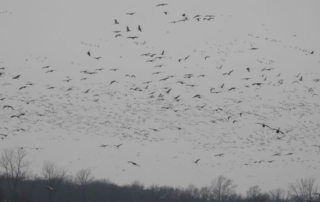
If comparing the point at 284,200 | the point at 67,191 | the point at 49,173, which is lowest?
the point at 284,200

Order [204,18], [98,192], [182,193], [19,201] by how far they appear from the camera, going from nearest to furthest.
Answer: [204,18]
[19,201]
[98,192]
[182,193]

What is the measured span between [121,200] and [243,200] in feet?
114

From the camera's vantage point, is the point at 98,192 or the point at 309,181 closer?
the point at 309,181

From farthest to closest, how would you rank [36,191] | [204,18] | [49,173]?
[36,191]
[49,173]
[204,18]

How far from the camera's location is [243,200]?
10250 cm

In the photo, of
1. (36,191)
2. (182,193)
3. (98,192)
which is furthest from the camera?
(182,193)

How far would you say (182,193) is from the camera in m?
102

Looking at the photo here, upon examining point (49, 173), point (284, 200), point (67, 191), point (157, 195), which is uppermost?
point (49, 173)

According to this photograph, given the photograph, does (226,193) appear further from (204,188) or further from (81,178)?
(81,178)

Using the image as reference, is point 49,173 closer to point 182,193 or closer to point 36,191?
point 36,191

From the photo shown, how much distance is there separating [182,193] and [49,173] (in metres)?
39.5

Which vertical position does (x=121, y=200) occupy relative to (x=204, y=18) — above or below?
below

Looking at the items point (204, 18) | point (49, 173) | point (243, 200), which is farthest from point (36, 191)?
point (204, 18)

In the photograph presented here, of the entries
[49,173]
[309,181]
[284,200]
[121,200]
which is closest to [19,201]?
[49,173]
